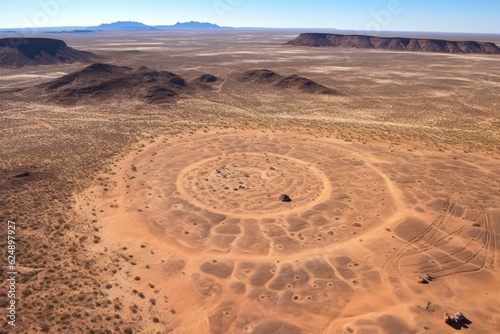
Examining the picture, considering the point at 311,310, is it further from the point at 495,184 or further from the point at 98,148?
the point at 98,148

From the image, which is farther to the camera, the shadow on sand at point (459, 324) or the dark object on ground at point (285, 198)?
the dark object on ground at point (285, 198)

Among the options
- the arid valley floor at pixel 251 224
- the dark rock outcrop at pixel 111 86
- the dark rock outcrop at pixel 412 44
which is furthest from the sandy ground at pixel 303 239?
the dark rock outcrop at pixel 412 44

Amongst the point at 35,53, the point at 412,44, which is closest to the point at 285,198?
the point at 35,53

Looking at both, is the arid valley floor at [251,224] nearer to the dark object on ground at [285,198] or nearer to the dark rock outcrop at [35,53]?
the dark object on ground at [285,198]

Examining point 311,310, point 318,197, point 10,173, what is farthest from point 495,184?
point 10,173

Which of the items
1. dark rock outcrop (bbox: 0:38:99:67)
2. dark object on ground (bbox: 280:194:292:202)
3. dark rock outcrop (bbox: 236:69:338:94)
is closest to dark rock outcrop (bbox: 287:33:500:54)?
dark rock outcrop (bbox: 236:69:338:94)

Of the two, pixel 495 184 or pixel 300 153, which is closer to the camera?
pixel 495 184
